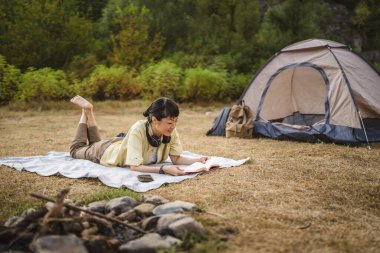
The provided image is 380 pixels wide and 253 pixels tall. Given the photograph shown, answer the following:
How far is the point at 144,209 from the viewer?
297 centimetres

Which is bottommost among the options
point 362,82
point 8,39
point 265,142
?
point 265,142

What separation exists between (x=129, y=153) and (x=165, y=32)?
11342 millimetres

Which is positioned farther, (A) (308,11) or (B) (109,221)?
(A) (308,11)

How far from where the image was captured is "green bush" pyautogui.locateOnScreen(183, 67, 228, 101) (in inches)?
472

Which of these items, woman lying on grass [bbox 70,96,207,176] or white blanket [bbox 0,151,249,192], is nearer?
white blanket [bbox 0,151,249,192]

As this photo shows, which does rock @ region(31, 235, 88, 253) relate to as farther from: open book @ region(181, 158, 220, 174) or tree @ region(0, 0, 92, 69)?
tree @ region(0, 0, 92, 69)

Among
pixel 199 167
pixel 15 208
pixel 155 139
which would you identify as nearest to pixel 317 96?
pixel 199 167

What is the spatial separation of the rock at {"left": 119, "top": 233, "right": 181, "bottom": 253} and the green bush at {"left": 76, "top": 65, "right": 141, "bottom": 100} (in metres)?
9.91

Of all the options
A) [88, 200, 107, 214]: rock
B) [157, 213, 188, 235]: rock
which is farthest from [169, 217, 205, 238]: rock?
[88, 200, 107, 214]: rock

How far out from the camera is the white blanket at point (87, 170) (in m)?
4.03

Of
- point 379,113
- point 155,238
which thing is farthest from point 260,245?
point 379,113

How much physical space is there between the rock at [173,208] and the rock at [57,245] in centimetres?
80

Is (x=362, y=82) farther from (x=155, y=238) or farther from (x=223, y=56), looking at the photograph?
(x=223, y=56)

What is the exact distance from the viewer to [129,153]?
171 inches
